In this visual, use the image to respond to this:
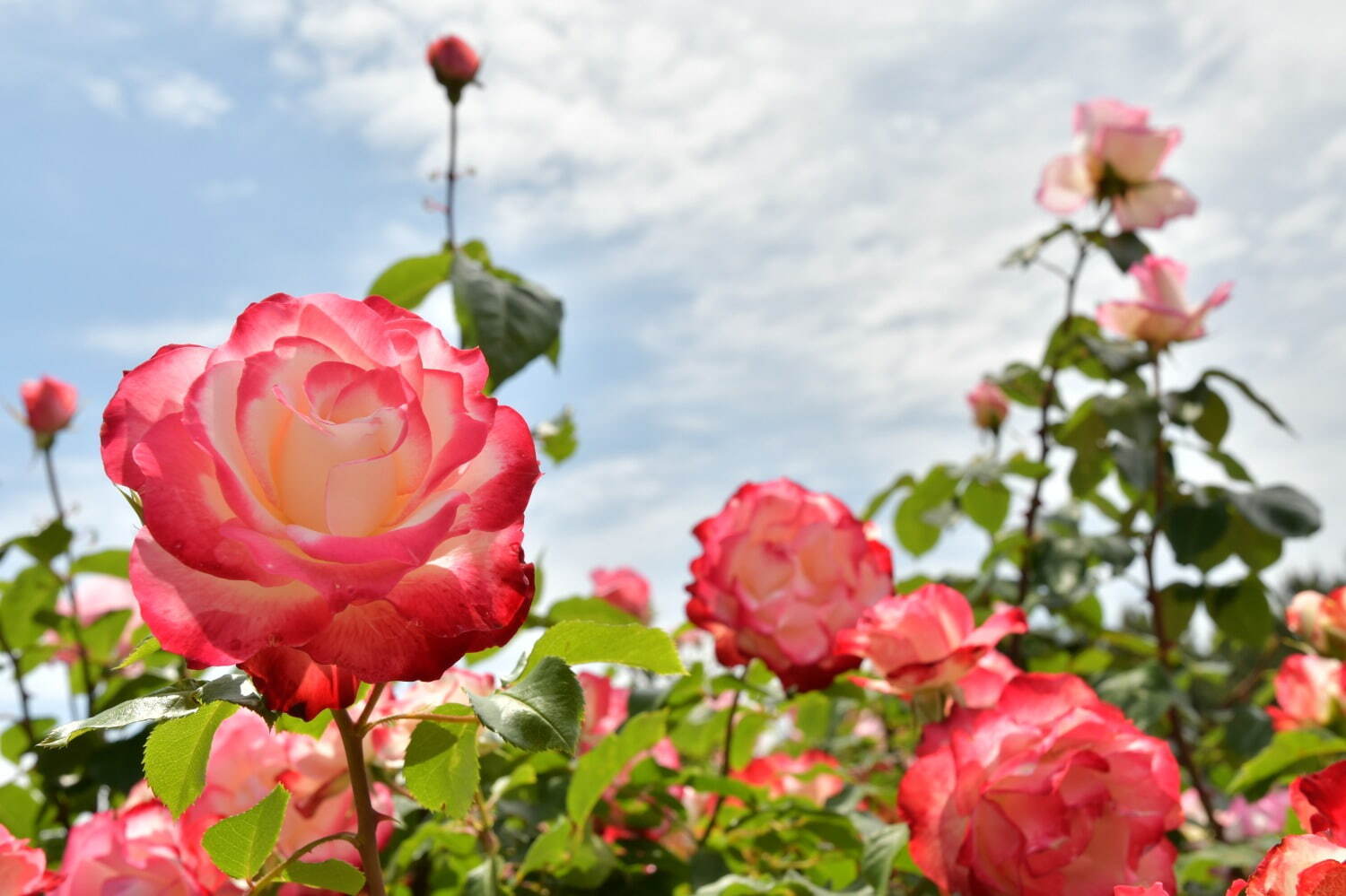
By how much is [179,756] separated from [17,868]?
17 cm

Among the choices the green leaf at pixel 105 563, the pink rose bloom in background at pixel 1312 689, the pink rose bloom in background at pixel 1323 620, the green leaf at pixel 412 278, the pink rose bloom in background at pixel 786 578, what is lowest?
the pink rose bloom in background at pixel 1312 689

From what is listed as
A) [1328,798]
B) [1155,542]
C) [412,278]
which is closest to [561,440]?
[412,278]

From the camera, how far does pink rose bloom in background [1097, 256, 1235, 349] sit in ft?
6.34

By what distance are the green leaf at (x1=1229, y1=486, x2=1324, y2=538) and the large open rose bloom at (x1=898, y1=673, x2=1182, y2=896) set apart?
1.12m

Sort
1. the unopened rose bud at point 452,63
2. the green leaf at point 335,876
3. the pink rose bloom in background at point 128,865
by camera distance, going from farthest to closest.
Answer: the unopened rose bud at point 452,63 → the pink rose bloom in background at point 128,865 → the green leaf at point 335,876

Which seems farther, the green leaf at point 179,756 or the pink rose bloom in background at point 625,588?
the pink rose bloom in background at point 625,588

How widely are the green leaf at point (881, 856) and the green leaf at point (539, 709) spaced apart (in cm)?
42

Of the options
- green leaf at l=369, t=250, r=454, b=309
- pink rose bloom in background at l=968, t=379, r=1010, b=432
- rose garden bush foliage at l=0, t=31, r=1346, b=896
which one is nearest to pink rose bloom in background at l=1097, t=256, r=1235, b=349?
rose garden bush foliage at l=0, t=31, r=1346, b=896

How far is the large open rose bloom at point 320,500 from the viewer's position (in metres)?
0.51

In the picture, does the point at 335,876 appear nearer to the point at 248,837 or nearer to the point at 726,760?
the point at 248,837

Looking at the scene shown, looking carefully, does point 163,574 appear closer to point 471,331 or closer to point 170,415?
point 170,415

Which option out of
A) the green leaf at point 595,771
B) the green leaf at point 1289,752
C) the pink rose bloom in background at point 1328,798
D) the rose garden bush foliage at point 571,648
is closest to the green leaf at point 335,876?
the rose garden bush foliage at point 571,648

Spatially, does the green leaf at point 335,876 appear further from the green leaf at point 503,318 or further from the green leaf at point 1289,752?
the green leaf at point 1289,752

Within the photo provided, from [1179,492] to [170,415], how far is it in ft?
6.07
